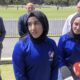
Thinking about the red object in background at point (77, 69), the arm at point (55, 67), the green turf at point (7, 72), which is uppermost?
the arm at point (55, 67)

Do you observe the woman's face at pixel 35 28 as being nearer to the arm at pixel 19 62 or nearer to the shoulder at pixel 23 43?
the shoulder at pixel 23 43

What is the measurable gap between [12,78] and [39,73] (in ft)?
17.1

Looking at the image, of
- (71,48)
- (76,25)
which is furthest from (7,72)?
(76,25)

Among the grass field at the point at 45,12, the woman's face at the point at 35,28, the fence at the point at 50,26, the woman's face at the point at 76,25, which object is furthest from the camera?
the grass field at the point at 45,12

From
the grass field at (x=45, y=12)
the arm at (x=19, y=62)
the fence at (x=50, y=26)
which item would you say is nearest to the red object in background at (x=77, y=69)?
the arm at (x=19, y=62)

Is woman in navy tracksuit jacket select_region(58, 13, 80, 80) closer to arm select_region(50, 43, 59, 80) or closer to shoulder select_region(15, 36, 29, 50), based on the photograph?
arm select_region(50, 43, 59, 80)

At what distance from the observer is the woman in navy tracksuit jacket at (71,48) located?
4844 mm

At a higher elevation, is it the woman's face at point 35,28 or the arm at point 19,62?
the woman's face at point 35,28

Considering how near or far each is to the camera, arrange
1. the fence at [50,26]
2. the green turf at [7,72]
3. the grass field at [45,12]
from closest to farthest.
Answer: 1. the green turf at [7,72]
2. the fence at [50,26]
3. the grass field at [45,12]

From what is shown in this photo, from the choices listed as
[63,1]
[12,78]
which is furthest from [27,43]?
[63,1]

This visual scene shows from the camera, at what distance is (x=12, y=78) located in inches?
367

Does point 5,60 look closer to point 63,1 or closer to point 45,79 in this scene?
point 45,79

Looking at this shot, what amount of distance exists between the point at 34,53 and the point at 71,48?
90 cm

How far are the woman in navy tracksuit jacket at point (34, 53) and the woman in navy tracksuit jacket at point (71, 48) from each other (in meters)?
0.67
